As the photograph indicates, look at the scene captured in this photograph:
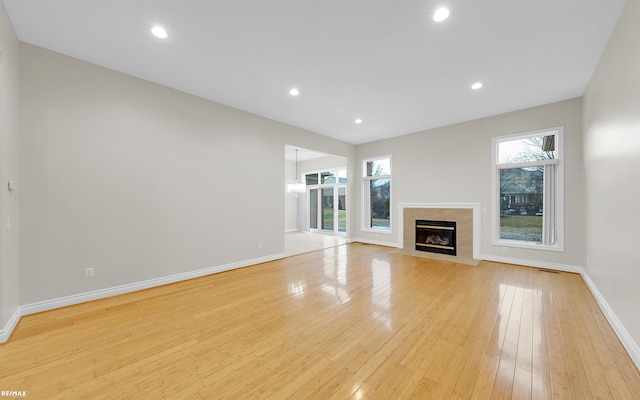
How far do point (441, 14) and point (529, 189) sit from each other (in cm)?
427

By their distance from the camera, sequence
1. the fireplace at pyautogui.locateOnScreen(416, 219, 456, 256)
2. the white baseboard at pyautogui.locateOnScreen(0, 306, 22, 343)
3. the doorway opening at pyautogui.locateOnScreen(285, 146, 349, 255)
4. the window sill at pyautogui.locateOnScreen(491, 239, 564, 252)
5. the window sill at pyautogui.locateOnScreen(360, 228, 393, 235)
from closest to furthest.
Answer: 1. the white baseboard at pyautogui.locateOnScreen(0, 306, 22, 343)
2. the window sill at pyautogui.locateOnScreen(491, 239, 564, 252)
3. the fireplace at pyautogui.locateOnScreen(416, 219, 456, 256)
4. the window sill at pyautogui.locateOnScreen(360, 228, 393, 235)
5. the doorway opening at pyautogui.locateOnScreen(285, 146, 349, 255)

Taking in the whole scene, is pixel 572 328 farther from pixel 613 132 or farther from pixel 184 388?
pixel 184 388

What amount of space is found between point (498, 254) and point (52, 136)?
7.65 metres

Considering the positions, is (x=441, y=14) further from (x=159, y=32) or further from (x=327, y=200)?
(x=327, y=200)

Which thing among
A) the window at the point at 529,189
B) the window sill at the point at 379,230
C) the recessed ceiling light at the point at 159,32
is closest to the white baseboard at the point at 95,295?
the recessed ceiling light at the point at 159,32

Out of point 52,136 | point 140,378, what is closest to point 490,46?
point 140,378

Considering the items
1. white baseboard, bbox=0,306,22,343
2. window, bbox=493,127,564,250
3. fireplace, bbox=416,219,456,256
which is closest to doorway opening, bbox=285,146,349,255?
fireplace, bbox=416,219,456,256

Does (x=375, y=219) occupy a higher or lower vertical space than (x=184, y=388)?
higher

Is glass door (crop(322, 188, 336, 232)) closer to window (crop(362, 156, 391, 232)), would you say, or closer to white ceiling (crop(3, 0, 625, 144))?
window (crop(362, 156, 391, 232))

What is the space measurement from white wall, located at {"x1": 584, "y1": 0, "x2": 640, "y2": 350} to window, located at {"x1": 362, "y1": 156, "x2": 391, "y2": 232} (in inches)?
158

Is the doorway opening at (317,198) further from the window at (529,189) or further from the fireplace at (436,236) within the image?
the window at (529,189)

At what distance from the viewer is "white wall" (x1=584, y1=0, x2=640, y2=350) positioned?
2.00m

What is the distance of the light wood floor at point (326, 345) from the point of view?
5.31 feet

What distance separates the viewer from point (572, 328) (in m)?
2.39
